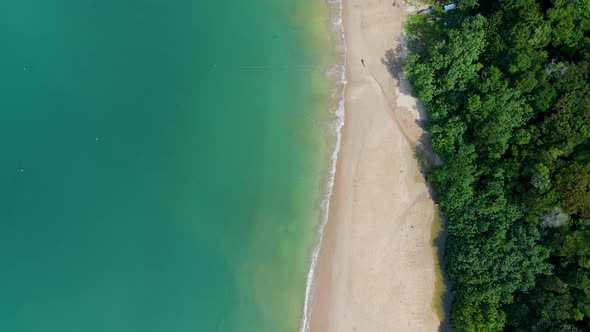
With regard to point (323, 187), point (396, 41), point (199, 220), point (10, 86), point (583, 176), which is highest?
point (396, 41)

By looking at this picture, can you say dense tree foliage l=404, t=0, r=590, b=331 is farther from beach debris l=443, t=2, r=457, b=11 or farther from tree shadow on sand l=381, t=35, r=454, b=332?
beach debris l=443, t=2, r=457, b=11

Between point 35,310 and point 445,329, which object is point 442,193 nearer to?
point 445,329

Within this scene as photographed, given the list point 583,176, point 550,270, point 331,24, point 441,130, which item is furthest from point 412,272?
point 331,24

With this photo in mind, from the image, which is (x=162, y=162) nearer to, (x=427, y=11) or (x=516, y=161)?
(x=427, y=11)

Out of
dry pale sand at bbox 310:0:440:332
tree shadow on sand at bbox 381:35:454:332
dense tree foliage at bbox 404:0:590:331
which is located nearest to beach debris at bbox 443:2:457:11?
dense tree foliage at bbox 404:0:590:331

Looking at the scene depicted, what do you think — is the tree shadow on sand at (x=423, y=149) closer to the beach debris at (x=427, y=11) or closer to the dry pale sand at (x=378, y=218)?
the dry pale sand at (x=378, y=218)

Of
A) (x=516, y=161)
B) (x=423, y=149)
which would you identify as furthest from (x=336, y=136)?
(x=516, y=161)

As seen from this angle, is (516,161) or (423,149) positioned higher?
(516,161)
